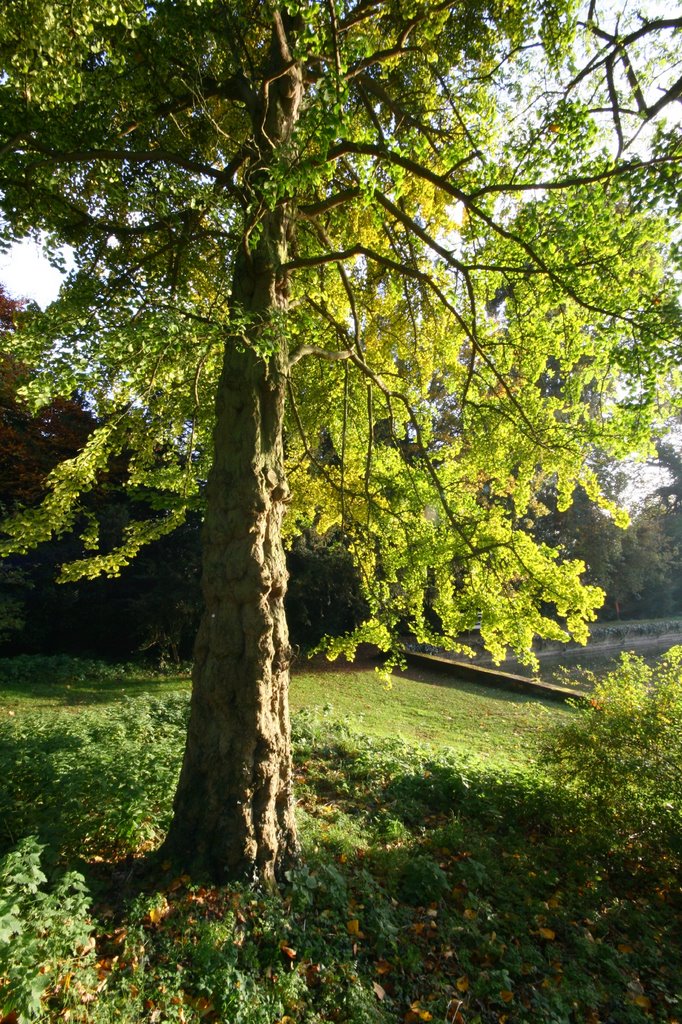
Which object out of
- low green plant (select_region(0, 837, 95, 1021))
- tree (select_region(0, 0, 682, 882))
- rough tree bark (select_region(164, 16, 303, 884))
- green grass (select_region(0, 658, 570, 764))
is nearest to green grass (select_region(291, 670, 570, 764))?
green grass (select_region(0, 658, 570, 764))

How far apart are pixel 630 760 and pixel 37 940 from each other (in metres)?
4.95

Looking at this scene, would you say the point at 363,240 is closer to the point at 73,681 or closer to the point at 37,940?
the point at 37,940

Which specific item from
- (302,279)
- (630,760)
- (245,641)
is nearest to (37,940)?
(245,641)

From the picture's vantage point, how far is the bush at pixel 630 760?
4.94 metres

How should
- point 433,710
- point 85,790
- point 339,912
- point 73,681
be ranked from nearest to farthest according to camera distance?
point 339,912 → point 85,790 → point 73,681 → point 433,710

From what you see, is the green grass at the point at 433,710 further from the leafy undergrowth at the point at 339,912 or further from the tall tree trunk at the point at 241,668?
the tall tree trunk at the point at 241,668

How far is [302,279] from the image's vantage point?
6.72m

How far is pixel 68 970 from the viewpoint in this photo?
2.56 metres

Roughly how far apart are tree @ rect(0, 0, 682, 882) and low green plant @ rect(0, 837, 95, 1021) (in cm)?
96

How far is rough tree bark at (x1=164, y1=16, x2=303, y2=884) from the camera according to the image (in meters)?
3.78

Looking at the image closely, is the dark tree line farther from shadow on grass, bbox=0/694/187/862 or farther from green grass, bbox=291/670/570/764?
shadow on grass, bbox=0/694/187/862

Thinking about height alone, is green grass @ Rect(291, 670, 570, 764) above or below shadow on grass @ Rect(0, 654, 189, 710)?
below

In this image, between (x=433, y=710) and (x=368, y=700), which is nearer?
(x=433, y=710)

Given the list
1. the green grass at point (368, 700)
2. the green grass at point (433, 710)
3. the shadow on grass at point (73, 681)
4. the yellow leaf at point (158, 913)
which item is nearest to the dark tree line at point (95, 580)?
the shadow on grass at point (73, 681)
